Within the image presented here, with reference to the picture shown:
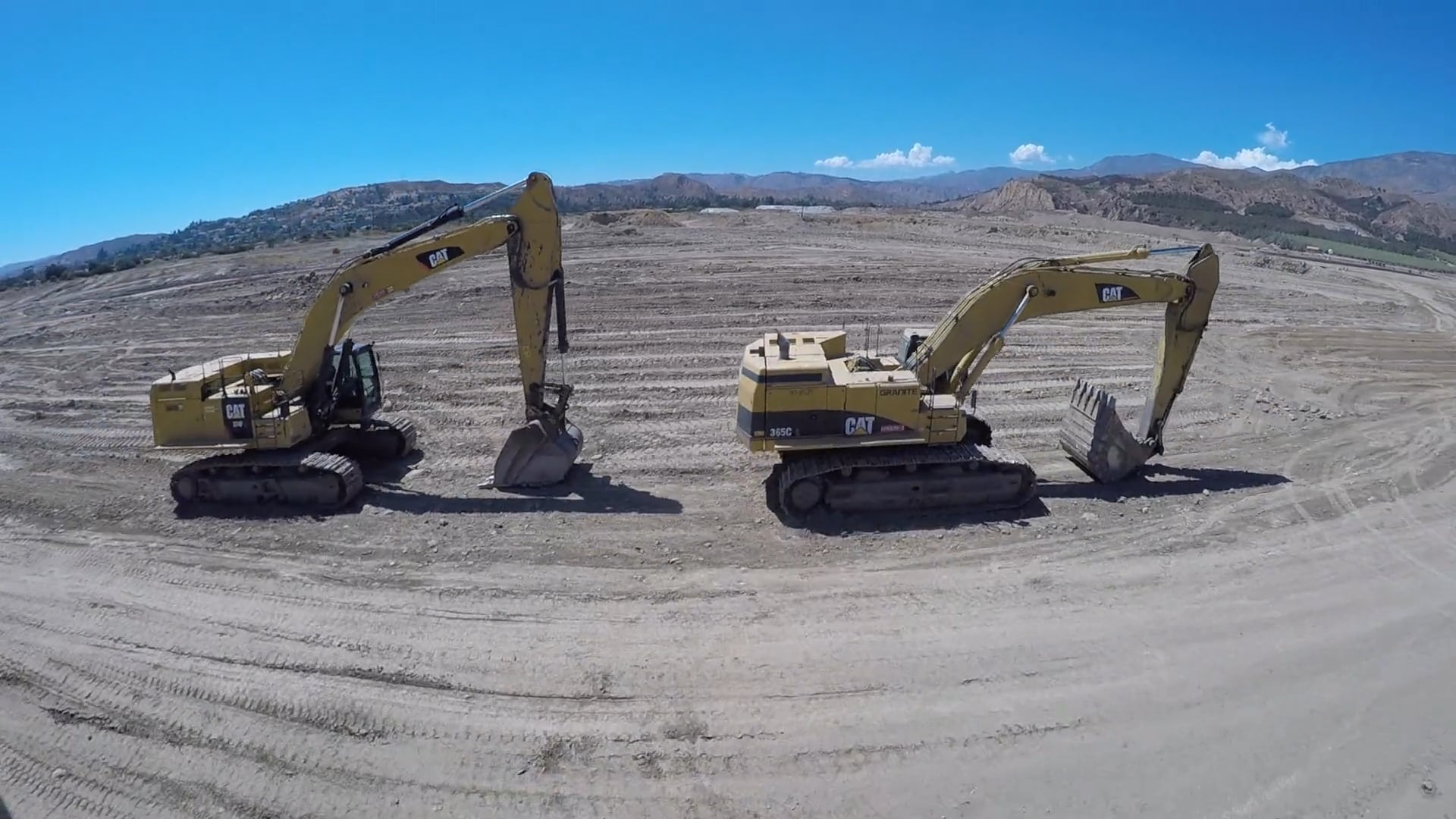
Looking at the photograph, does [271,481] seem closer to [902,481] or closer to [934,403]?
[902,481]

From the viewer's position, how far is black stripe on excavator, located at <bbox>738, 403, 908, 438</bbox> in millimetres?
9938

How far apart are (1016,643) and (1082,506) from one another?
356cm

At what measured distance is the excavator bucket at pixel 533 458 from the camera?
1112 cm

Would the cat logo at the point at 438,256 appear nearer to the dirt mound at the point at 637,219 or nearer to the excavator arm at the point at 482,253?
the excavator arm at the point at 482,253

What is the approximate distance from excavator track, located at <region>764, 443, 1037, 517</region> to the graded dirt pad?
368 mm

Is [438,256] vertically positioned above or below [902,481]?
above

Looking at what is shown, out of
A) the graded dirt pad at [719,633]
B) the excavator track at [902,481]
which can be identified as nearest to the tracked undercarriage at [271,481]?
the graded dirt pad at [719,633]

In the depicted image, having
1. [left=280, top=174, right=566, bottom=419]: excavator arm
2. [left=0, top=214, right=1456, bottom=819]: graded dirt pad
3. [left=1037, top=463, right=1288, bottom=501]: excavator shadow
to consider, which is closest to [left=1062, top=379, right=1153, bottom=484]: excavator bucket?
[left=1037, top=463, right=1288, bottom=501]: excavator shadow

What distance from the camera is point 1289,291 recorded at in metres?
27.2

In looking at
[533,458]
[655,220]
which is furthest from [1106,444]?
[655,220]

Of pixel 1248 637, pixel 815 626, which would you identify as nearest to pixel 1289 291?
pixel 1248 637

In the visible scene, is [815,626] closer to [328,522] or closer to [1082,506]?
[1082,506]

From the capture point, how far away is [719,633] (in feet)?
25.6

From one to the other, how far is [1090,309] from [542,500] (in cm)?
753
